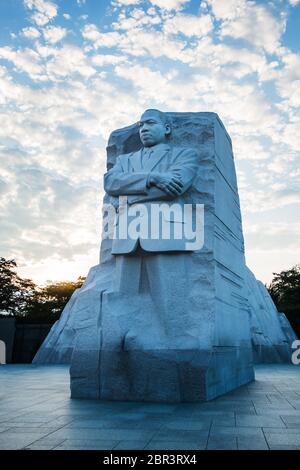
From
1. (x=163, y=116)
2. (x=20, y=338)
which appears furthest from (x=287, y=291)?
(x=163, y=116)

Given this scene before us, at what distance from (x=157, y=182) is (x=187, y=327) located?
2030 mm

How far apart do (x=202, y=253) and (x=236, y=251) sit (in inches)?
86.1

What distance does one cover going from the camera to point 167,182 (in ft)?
20.4

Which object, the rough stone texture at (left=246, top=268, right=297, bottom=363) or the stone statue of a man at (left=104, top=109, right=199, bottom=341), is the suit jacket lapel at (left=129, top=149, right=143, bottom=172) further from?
the rough stone texture at (left=246, top=268, right=297, bottom=363)

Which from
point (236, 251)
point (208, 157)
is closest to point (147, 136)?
point (208, 157)

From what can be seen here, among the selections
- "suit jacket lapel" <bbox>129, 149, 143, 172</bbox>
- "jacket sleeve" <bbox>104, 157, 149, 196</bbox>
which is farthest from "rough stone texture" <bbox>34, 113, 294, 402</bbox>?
"jacket sleeve" <bbox>104, 157, 149, 196</bbox>

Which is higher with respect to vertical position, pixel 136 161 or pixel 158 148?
pixel 158 148

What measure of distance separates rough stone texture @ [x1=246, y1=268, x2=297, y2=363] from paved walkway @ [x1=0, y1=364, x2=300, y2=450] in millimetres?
8768

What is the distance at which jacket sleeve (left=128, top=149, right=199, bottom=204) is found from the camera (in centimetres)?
632

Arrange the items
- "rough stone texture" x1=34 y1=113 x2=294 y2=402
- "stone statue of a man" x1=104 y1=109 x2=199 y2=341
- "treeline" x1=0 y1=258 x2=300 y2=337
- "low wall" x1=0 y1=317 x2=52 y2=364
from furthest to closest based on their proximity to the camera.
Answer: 1. "treeline" x1=0 y1=258 x2=300 y2=337
2. "low wall" x1=0 y1=317 x2=52 y2=364
3. "stone statue of a man" x1=104 y1=109 x2=199 y2=341
4. "rough stone texture" x1=34 y1=113 x2=294 y2=402

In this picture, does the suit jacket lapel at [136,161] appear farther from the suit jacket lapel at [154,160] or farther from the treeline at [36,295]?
the treeline at [36,295]

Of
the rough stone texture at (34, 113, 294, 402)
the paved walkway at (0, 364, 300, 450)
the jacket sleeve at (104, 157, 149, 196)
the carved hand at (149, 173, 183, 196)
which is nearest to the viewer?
the paved walkway at (0, 364, 300, 450)

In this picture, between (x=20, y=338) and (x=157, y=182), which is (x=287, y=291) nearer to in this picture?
(x=20, y=338)

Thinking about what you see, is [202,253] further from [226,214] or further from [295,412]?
[295,412]
